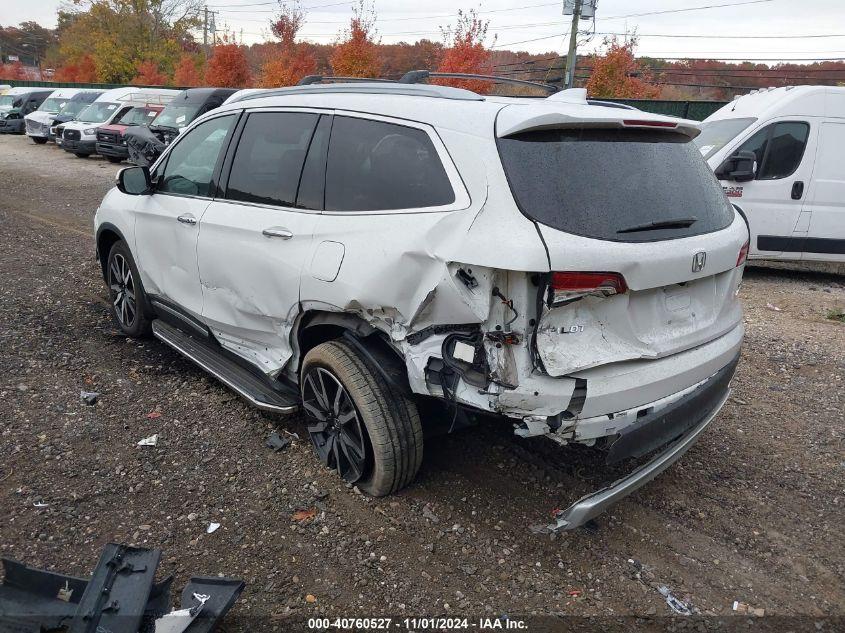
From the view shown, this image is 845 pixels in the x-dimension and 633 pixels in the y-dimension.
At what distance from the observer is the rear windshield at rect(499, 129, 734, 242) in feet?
8.66

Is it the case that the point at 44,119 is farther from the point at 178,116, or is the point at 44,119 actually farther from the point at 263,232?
the point at 263,232

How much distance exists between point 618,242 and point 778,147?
6.47m

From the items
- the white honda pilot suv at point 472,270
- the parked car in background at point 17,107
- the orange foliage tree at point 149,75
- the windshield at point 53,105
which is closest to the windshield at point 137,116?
the windshield at point 53,105

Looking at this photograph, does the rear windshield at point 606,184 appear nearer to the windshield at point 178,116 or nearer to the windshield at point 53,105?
the windshield at point 178,116

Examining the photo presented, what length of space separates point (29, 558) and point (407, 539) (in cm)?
167

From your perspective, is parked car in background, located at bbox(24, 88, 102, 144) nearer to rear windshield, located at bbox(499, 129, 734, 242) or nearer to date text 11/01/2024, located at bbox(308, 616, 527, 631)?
rear windshield, located at bbox(499, 129, 734, 242)

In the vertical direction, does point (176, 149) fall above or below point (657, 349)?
above

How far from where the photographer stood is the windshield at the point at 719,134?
7.95 metres

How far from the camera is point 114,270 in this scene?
5355 millimetres

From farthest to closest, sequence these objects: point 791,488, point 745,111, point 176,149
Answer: point 745,111 < point 176,149 < point 791,488

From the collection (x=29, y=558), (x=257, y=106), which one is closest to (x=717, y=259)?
(x=257, y=106)

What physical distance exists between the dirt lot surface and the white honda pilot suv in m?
0.35

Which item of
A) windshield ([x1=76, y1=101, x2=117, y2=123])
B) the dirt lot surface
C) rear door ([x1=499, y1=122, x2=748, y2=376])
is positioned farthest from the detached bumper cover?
windshield ([x1=76, y1=101, x2=117, y2=123])

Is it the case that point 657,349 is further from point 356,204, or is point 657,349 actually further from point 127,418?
point 127,418
